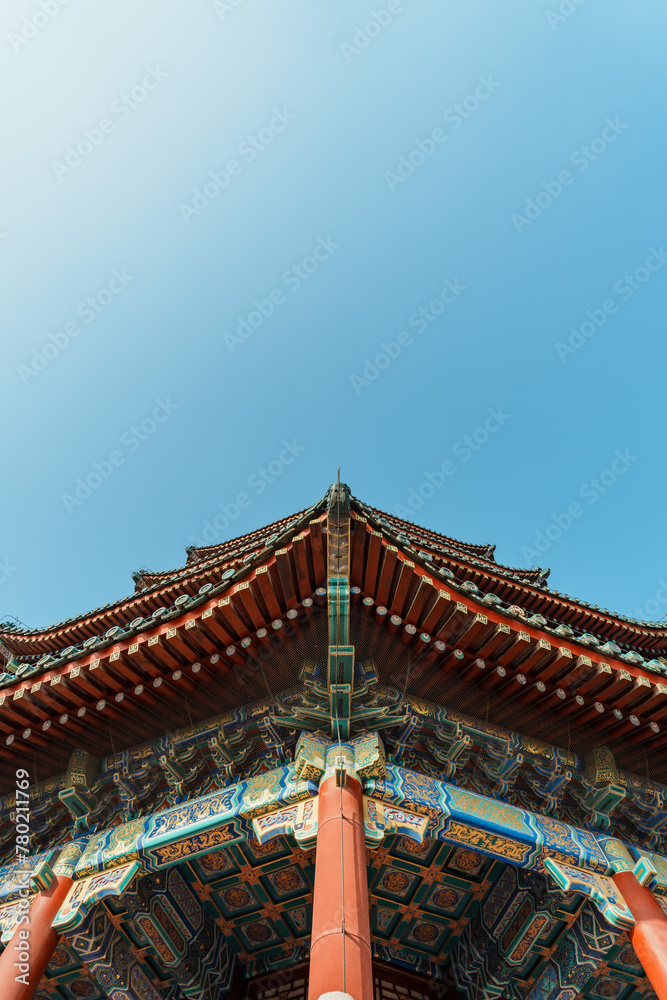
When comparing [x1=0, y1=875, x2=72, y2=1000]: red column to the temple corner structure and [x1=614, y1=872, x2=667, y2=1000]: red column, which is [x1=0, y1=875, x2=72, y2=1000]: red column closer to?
the temple corner structure

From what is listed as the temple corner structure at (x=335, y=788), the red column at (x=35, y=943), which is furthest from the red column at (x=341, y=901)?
the red column at (x=35, y=943)

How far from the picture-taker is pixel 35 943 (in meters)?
5.56

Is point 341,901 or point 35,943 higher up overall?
point 341,901

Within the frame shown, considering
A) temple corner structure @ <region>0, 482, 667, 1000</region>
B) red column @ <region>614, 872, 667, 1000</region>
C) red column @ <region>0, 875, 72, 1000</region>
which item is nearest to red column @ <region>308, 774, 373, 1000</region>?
temple corner structure @ <region>0, 482, 667, 1000</region>

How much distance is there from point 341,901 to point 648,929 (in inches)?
106

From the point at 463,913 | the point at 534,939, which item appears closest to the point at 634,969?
the point at 534,939

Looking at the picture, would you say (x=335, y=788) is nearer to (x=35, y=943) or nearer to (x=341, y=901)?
(x=341, y=901)

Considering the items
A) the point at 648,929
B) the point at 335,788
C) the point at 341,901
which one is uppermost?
the point at 335,788

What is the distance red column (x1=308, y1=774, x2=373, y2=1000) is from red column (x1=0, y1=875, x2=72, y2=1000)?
8.28 feet

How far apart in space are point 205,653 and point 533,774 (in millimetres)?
3284

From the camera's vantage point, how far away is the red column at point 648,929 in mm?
5082

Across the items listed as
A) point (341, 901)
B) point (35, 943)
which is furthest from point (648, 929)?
point (35, 943)

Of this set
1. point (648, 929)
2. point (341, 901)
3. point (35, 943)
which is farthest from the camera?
point (35, 943)

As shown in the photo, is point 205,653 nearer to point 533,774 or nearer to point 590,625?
point 533,774
